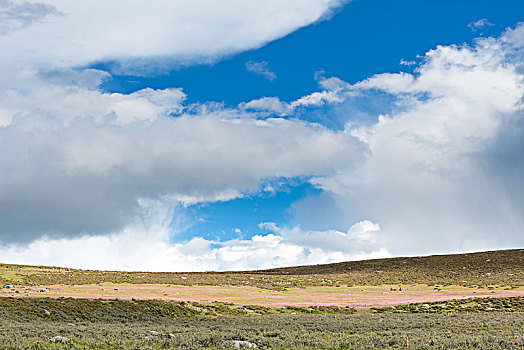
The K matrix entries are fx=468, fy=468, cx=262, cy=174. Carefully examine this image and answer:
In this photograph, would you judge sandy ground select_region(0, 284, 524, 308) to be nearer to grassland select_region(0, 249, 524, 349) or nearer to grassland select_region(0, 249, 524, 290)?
grassland select_region(0, 249, 524, 349)

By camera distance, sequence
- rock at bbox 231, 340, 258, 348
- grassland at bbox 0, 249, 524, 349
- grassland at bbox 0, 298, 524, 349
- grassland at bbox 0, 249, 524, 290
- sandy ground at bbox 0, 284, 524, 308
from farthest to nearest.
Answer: grassland at bbox 0, 249, 524, 290 < sandy ground at bbox 0, 284, 524, 308 < grassland at bbox 0, 249, 524, 349 < grassland at bbox 0, 298, 524, 349 < rock at bbox 231, 340, 258, 348

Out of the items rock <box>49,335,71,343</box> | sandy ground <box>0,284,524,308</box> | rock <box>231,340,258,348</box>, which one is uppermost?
rock <box>49,335,71,343</box>

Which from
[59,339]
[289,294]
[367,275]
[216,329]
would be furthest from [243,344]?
[367,275]

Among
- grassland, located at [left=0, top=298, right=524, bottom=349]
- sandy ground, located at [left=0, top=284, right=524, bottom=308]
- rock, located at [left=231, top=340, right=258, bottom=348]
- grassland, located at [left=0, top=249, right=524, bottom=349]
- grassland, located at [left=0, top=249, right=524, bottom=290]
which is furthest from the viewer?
grassland, located at [left=0, top=249, right=524, bottom=290]

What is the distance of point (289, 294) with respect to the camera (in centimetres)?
5278

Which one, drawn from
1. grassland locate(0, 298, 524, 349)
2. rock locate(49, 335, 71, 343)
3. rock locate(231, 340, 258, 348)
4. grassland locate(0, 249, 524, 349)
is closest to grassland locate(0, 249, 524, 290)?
grassland locate(0, 249, 524, 349)

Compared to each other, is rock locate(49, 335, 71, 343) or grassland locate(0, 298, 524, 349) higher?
rock locate(49, 335, 71, 343)

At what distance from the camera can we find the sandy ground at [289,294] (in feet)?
142

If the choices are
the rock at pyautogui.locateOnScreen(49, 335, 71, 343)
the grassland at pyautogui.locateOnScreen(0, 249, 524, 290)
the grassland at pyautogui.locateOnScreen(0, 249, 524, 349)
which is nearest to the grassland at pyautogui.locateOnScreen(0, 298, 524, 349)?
the grassland at pyautogui.locateOnScreen(0, 249, 524, 349)

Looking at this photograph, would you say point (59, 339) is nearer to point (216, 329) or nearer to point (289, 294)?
point (216, 329)

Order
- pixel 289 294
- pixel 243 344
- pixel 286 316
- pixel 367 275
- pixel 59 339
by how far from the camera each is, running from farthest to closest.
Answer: pixel 367 275 → pixel 289 294 → pixel 286 316 → pixel 59 339 → pixel 243 344

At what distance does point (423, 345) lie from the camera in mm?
19344

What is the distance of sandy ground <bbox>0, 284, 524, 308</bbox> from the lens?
43.3m

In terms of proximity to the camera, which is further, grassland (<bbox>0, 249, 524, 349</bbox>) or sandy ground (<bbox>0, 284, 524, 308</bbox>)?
sandy ground (<bbox>0, 284, 524, 308</bbox>)
